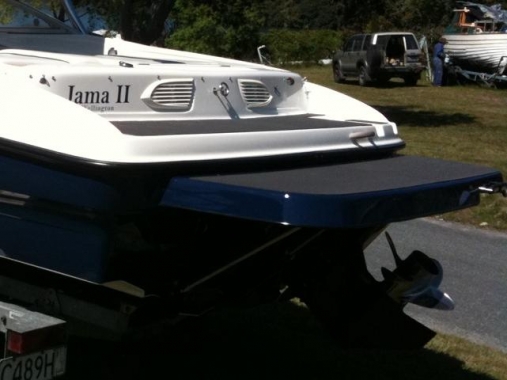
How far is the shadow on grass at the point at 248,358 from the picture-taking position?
18.7ft

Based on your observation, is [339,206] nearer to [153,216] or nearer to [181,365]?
[153,216]

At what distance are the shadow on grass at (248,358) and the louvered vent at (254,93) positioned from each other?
1.56 metres

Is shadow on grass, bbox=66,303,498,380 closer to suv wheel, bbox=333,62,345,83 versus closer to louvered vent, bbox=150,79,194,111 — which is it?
louvered vent, bbox=150,79,194,111

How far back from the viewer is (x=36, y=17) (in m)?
6.32

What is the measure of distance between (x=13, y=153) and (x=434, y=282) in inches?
89.1

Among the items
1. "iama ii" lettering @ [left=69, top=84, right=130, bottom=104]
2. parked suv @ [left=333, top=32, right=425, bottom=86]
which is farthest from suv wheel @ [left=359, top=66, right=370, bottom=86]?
"iama ii" lettering @ [left=69, top=84, right=130, bottom=104]

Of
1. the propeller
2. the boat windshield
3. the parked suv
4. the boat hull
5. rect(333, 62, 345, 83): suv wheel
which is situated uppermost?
the boat windshield

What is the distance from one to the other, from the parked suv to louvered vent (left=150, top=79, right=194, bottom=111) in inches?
905

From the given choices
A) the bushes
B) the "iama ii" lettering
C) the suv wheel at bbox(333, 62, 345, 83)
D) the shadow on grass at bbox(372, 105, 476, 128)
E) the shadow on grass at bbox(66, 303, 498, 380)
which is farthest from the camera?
the bushes

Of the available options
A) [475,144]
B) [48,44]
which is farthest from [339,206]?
[475,144]

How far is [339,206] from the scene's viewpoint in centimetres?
384

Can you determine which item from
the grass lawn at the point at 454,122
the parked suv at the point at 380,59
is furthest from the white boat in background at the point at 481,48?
the parked suv at the point at 380,59

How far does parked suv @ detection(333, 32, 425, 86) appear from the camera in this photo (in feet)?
90.8

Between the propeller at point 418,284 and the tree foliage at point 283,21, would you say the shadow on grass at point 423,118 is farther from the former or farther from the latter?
the propeller at point 418,284
